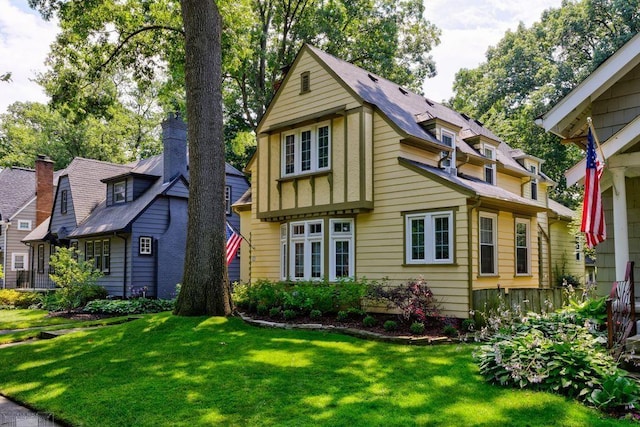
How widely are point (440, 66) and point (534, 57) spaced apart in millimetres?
11077

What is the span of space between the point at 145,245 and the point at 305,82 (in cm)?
1091

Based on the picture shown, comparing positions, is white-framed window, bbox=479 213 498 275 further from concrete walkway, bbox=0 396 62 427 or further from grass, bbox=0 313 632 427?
concrete walkway, bbox=0 396 62 427

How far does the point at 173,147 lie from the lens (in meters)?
24.0

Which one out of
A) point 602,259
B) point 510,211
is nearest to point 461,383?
point 602,259

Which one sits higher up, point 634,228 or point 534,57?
point 534,57

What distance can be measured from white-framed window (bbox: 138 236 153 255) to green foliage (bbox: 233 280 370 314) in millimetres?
8624

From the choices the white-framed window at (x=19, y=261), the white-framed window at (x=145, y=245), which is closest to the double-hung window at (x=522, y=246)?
the white-framed window at (x=145, y=245)

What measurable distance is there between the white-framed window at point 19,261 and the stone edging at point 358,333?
25.5 meters

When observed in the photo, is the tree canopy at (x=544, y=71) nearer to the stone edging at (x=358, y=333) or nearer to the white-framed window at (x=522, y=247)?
the white-framed window at (x=522, y=247)

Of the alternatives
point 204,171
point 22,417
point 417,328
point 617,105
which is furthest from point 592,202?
point 204,171

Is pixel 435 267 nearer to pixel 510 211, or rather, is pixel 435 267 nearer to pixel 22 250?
pixel 510 211

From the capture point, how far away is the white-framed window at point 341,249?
1505cm

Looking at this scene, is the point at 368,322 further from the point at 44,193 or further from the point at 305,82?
the point at 44,193

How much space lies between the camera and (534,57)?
39.5m
